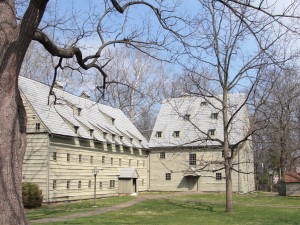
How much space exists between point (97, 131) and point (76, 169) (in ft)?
19.3

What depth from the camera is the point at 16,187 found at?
23.5 ft

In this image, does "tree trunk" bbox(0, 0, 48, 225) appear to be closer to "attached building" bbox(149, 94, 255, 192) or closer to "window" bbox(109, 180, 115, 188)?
"window" bbox(109, 180, 115, 188)

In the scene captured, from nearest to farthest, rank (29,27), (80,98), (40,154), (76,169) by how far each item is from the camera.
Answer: (29,27) → (40,154) → (76,169) → (80,98)

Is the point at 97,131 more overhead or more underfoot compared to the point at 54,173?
more overhead

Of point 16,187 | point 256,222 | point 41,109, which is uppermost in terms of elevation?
point 41,109

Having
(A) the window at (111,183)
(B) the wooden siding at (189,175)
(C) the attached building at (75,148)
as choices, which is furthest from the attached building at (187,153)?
(A) the window at (111,183)

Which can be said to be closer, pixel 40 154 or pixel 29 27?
pixel 29 27

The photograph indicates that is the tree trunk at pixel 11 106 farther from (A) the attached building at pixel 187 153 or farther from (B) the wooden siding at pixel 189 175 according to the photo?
(A) the attached building at pixel 187 153

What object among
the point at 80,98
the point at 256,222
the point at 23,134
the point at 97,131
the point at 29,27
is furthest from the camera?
the point at 80,98

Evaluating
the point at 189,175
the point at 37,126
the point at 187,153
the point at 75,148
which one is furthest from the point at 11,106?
the point at 187,153

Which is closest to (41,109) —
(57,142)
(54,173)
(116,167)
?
(57,142)

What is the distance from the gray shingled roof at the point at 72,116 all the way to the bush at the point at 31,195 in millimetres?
4616

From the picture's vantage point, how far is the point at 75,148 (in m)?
33.3

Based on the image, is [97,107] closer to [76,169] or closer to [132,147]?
[132,147]
